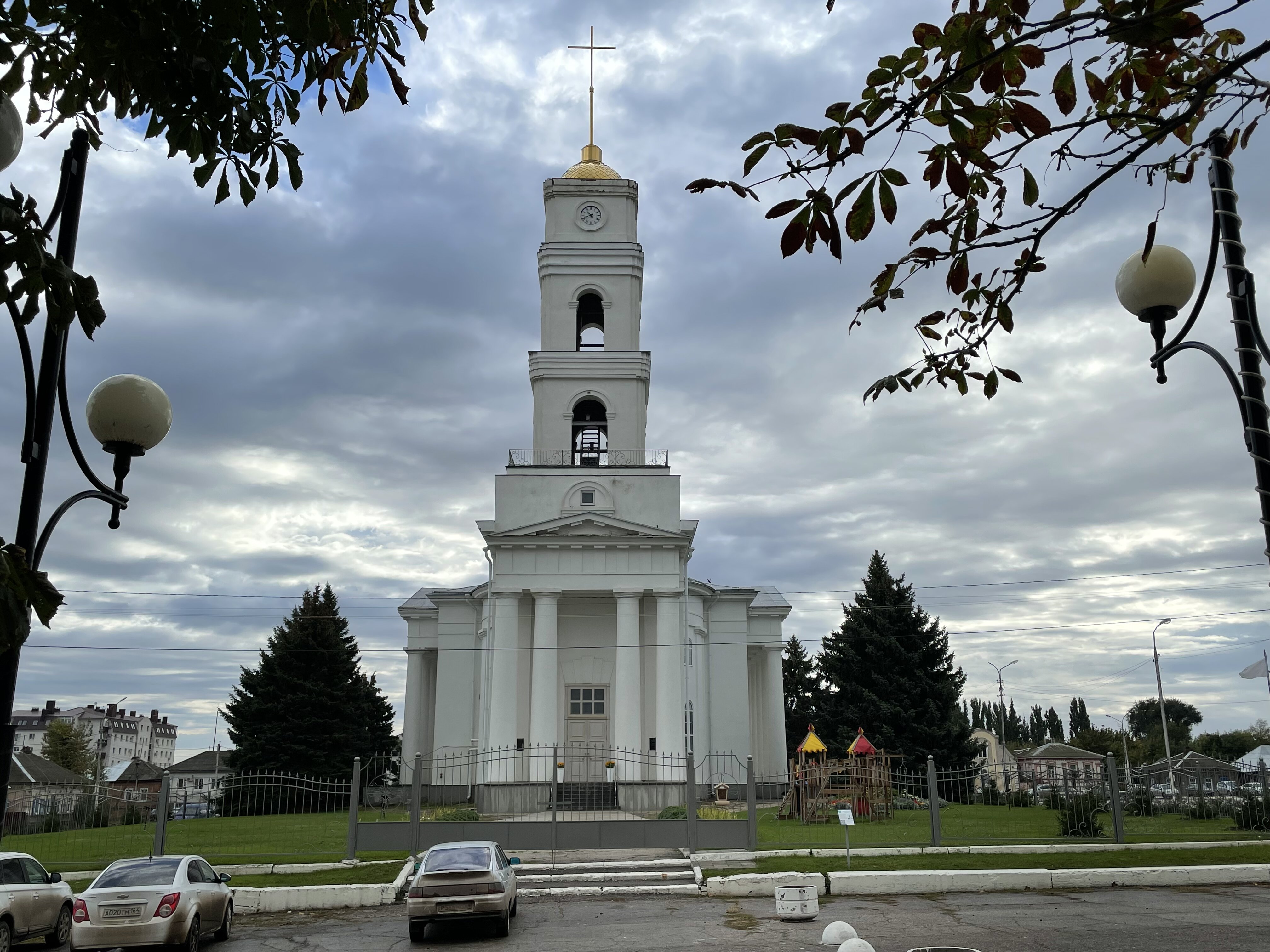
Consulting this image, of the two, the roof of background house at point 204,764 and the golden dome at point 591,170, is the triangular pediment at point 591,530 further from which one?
the roof of background house at point 204,764

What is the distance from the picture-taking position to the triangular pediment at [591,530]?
3366 cm

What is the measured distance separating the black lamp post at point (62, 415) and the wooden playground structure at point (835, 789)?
22.9 meters

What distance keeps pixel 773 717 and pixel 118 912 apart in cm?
3288

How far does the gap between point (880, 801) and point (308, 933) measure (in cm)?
2046

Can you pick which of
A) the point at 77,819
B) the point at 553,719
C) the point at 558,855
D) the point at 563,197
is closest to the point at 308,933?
the point at 558,855

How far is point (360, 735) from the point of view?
51188mm

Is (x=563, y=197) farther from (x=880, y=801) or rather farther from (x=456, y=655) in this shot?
(x=880, y=801)

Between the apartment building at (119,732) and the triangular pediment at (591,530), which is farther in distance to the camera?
the apartment building at (119,732)

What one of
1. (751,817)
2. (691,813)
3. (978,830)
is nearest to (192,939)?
(691,813)

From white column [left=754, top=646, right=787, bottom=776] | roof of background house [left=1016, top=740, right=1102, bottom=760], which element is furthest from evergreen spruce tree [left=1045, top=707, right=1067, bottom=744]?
white column [left=754, top=646, right=787, bottom=776]

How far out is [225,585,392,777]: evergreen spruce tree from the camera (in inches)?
1907

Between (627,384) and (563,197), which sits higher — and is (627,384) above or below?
below

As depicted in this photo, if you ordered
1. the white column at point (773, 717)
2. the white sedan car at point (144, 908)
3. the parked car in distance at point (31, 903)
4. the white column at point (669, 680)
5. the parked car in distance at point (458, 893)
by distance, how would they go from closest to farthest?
the white sedan car at point (144, 908) < the parked car in distance at point (31, 903) < the parked car in distance at point (458, 893) < the white column at point (669, 680) < the white column at point (773, 717)

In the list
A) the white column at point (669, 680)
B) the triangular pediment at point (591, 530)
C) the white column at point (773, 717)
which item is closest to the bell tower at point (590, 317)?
the triangular pediment at point (591, 530)
